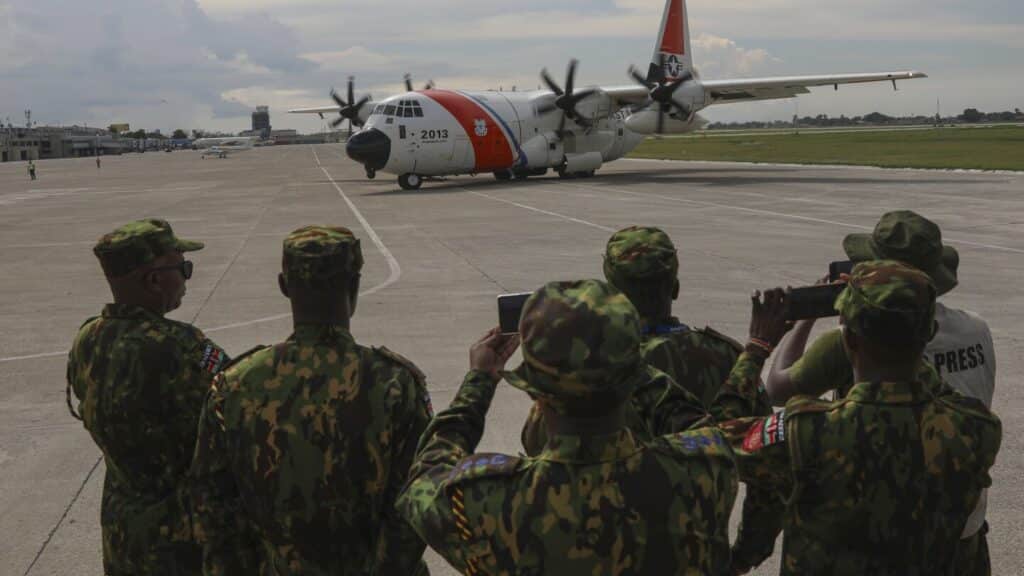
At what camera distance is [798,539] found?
9.56 ft

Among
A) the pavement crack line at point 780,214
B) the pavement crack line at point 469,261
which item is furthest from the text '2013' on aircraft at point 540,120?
the pavement crack line at point 469,261

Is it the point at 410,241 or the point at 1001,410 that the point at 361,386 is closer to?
the point at 1001,410

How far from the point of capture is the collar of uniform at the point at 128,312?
3559mm

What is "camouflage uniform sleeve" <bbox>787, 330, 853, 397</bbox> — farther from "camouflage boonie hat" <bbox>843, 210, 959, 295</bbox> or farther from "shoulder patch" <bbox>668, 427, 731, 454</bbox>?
"shoulder patch" <bbox>668, 427, 731, 454</bbox>

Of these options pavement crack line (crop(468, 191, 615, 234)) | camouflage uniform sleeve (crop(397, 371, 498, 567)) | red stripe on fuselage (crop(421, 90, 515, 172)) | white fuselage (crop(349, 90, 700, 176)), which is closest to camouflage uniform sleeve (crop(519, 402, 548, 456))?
camouflage uniform sleeve (crop(397, 371, 498, 567))

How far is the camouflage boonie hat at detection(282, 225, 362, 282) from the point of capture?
3049 mm

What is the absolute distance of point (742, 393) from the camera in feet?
9.87

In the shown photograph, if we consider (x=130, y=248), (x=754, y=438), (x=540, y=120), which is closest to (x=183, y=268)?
(x=130, y=248)

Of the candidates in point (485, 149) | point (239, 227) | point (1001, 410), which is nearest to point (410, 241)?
point (239, 227)

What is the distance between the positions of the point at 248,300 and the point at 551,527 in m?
10.8

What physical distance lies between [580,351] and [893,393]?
1162 millimetres

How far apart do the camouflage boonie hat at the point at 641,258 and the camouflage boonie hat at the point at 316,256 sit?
0.93m

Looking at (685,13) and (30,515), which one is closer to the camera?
(30,515)

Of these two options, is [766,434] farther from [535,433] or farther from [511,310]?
[511,310]
